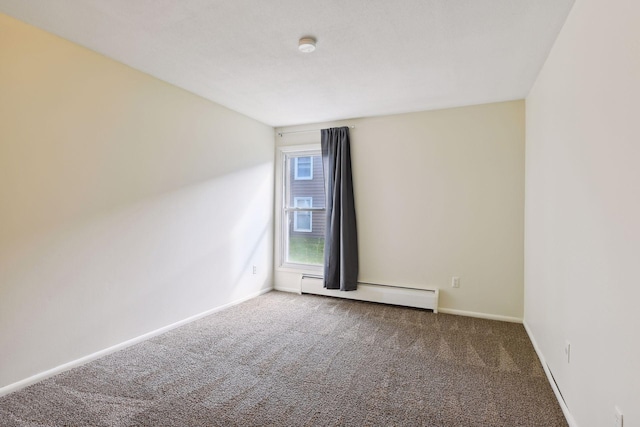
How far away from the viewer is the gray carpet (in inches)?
73.4

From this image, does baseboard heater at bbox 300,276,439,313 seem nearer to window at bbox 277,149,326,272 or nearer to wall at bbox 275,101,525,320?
wall at bbox 275,101,525,320

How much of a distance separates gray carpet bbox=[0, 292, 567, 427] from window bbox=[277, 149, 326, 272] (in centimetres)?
148

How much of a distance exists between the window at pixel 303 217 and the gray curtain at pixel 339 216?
437 mm

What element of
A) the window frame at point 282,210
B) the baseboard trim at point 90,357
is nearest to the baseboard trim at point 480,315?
the window frame at point 282,210

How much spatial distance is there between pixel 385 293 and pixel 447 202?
137 centimetres

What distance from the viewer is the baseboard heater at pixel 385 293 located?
3850 mm

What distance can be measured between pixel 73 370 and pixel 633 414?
10.6ft

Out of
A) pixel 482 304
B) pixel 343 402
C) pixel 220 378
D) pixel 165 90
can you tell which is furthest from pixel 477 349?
pixel 165 90

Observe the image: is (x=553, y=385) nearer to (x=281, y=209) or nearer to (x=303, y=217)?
(x=303, y=217)

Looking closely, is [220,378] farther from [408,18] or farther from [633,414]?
[408,18]

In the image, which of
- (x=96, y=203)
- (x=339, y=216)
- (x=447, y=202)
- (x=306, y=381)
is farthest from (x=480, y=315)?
(x=96, y=203)

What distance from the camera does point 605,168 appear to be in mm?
1410

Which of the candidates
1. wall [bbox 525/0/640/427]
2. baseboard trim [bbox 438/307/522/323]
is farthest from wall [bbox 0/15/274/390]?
wall [bbox 525/0/640/427]

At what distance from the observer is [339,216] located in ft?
14.0
